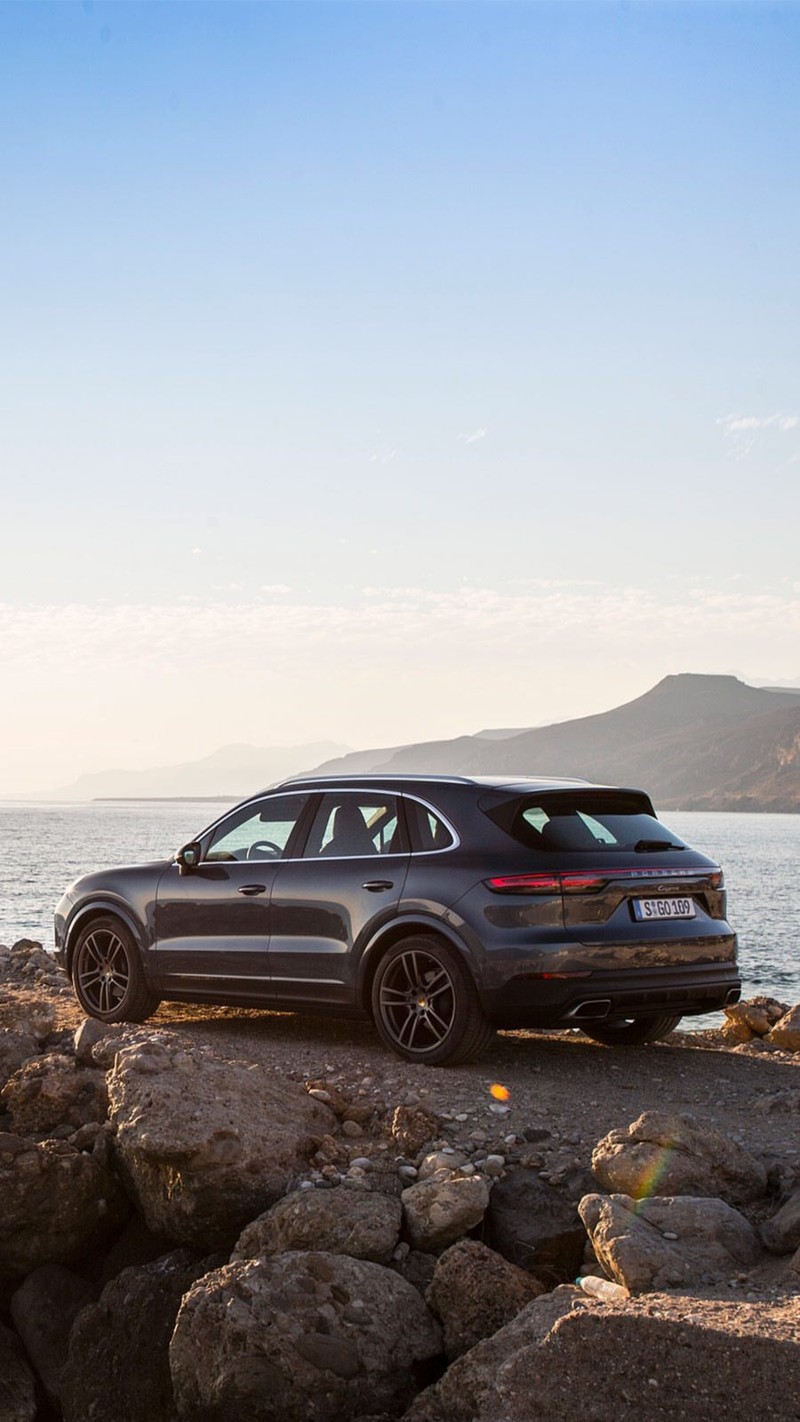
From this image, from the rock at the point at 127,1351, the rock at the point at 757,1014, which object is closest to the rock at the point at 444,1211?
the rock at the point at 127,1351

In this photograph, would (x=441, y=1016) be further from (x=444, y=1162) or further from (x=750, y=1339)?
(x=750, y=1339)

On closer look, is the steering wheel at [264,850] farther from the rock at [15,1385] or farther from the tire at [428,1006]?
the rock at [15,1385]

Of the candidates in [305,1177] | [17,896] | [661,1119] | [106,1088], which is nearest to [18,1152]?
[106,1088]

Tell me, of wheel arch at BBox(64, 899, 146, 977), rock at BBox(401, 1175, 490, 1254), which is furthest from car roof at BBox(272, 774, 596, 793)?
rock at BBox(401, 1175, 490, 1254)

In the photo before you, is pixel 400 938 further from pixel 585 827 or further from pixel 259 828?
pixel 259 828

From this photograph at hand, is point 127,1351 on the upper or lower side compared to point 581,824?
lower

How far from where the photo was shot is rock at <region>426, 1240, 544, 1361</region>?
5664 mm

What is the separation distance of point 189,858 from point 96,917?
1.10 m

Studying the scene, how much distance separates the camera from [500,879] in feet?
27.2

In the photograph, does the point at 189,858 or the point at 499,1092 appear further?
the point at 189,858

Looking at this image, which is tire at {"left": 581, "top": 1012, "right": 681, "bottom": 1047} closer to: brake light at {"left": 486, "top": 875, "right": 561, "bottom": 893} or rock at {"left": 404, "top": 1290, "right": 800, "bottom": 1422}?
brake light at {"left": 486, "top": 875, "right": 561, "bottom": 893}

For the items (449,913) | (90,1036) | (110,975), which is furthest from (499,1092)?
(110,975)

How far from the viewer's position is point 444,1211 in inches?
247

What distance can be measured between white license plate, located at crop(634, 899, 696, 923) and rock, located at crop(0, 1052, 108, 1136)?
3.18m
